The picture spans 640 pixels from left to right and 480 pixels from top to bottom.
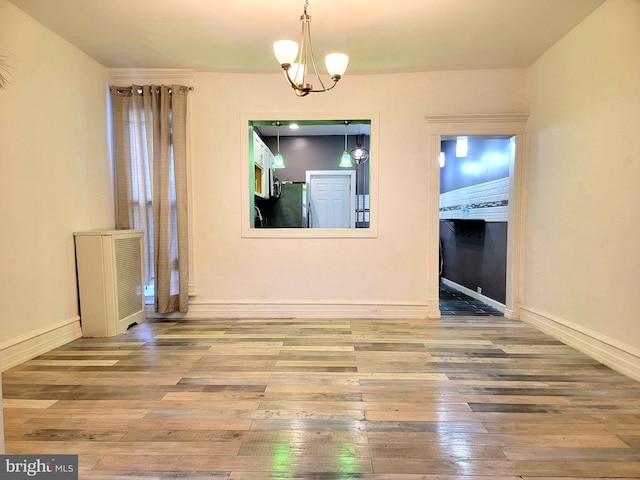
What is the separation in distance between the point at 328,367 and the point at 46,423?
1.64 metres

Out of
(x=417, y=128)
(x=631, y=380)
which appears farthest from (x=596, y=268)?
(x=417, y=128)

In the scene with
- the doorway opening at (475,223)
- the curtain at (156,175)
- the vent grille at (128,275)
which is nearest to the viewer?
the vent grille at (128,275)

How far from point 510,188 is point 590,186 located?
0.97 m

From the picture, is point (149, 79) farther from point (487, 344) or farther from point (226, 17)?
point (487, 344)

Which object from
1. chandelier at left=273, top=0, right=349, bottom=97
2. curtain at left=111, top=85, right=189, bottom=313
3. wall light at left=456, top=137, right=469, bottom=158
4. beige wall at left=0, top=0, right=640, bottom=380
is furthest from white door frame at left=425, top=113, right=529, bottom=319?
curtain at left=111, top=85, right=189, bottom=313

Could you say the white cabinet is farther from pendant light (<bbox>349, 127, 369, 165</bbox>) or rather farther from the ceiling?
pendant light (<bbox>349, 127, 369, 165</bbox>)

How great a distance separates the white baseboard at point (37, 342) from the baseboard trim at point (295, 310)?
77 centimetres

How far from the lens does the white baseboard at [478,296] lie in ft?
12.8

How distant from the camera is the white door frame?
11.2 feet

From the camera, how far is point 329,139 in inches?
241

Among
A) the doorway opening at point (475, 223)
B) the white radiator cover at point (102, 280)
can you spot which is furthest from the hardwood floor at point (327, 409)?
the doorway opening at point (475, 223)

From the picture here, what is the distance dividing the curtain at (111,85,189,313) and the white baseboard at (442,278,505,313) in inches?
143

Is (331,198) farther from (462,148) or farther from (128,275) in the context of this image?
(128,275)

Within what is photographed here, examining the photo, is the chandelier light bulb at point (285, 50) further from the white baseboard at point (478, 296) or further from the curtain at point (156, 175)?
the white baseboard at point (478, 296)
